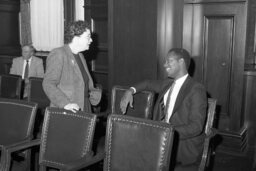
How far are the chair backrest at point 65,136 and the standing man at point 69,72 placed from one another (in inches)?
12.3

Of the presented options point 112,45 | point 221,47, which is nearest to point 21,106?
point 112,45

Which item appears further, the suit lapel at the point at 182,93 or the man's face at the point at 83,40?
the man's face at the point at 83,40

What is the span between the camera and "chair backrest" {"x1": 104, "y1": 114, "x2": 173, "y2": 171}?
77.8 inches

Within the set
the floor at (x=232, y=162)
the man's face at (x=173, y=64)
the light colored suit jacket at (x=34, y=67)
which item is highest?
the man's face at (x=173, y=64)

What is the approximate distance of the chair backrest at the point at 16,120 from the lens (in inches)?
99.3

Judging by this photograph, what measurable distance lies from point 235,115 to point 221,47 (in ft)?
2.44

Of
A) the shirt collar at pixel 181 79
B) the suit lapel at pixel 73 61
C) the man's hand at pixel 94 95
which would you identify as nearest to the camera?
the shirt collar at pixel 181 79

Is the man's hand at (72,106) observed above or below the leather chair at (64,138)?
above

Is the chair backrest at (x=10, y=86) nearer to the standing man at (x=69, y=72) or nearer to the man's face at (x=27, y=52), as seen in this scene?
the standing man at (x=69, y=72)

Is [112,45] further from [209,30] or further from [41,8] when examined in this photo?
[41,8]

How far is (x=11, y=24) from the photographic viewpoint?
21.7 feet

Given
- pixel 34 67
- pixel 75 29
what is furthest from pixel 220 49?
pixel 34 67

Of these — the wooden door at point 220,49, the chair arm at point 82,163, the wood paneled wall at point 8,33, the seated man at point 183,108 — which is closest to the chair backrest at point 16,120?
the chair arm at point 82,163

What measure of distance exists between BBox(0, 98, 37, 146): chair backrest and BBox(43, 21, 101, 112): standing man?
224mm
